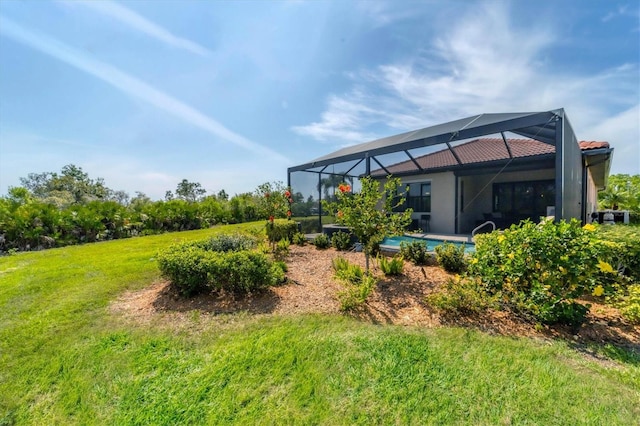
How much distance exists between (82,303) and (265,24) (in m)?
7.58

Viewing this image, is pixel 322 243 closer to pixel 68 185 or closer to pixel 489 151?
pixel 489 151

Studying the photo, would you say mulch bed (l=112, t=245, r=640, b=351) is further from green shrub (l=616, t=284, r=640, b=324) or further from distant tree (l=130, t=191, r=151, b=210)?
→ distant tree (l=130, t=191, r=151, b=210)

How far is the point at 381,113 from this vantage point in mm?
10523

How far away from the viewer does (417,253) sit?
20.7 feet

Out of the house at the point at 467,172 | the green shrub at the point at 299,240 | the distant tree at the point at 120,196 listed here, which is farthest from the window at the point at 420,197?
the distant tree at the point at 120,196

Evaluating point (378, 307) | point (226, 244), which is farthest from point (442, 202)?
point (226, 244)

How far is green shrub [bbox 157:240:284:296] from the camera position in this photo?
14.3 feet

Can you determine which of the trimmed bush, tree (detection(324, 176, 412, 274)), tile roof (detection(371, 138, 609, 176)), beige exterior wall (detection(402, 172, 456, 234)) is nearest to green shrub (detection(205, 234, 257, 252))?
the trimmed bush

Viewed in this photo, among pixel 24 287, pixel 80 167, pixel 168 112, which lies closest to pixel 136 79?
pixel 168 112

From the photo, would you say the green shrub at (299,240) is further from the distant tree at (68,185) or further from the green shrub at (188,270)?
the distant tree at (68,185)

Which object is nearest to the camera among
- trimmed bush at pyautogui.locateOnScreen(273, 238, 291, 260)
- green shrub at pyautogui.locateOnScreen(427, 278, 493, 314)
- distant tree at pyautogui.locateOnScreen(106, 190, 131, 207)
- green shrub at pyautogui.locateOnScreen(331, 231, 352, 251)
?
green shrub at pyautogui.locateOnScreen(427, 278, 493, 314)

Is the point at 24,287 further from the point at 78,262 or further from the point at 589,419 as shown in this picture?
the point at 589,419

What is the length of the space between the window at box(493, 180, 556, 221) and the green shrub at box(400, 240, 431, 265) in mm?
8083

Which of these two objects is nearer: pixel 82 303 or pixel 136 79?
pixel 82 303
